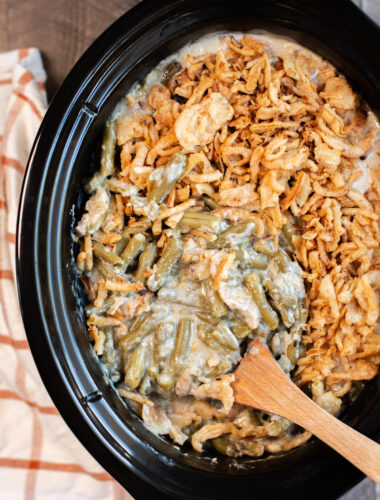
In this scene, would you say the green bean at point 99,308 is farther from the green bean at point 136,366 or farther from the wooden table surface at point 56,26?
the wooden table surface at point 56,26

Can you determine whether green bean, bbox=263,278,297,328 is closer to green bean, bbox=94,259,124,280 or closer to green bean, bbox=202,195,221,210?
green bean, bbox=202,195,221,210

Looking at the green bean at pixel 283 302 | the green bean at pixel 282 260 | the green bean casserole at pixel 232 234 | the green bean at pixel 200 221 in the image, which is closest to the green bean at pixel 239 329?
the green bean casserole at pixel 232 234

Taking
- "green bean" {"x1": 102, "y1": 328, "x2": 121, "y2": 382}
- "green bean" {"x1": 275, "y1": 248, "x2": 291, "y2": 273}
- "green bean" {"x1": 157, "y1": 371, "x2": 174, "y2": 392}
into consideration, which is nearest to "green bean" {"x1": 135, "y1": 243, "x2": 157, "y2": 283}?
"green bean" {"x1": 102, "y1": 328, "x2": 121, "y2": 382}

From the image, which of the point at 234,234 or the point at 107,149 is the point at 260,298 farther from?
the point at 107,149

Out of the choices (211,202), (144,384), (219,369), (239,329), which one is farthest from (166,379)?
(211,202)

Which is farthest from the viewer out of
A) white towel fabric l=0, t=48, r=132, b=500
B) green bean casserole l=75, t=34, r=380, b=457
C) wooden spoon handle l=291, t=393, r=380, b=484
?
white towel fabric l=0, t=48, r=132, b=500

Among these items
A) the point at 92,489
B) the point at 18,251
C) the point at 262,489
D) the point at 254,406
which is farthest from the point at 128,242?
the point at 92,489
